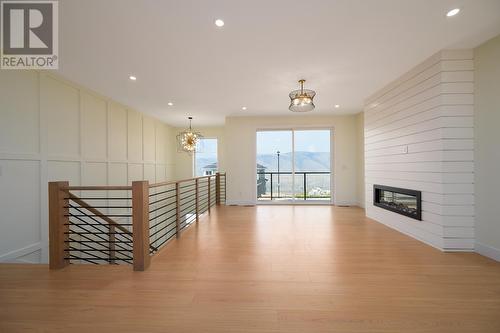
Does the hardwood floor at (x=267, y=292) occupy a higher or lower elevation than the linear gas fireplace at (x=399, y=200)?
lower

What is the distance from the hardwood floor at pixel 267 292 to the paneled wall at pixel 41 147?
939 millimetres

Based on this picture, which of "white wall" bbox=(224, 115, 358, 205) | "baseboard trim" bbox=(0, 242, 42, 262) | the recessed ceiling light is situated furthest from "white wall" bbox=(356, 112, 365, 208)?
"baseboard trim" bbox=(0, 242, 42, 262)

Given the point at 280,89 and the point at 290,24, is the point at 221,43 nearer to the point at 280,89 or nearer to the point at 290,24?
the point at 290,24

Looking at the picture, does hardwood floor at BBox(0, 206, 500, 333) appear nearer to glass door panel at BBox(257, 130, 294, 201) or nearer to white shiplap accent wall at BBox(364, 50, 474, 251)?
white shiplap accent wall at BBox(364, 50, 474, 251)

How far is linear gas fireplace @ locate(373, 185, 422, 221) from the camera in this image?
129 inches

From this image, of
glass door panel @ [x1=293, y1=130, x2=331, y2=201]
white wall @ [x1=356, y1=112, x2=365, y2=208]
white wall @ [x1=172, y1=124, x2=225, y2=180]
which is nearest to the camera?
white wall @ [x1=356, y1=112, x2=365, y2=208]


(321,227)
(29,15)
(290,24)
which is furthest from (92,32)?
(321,227)

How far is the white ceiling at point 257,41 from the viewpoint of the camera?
2.07 metres

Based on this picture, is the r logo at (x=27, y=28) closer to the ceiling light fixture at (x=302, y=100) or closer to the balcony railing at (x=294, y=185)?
the ceiling light fixture at (x=302, y=100)

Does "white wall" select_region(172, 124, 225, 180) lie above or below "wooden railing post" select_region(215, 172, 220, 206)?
above

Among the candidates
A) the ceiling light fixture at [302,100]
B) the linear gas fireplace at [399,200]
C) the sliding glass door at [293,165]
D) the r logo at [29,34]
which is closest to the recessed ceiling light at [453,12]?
the ceiling light fixture at [302,100]

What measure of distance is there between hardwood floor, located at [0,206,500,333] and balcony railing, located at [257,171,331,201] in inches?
142

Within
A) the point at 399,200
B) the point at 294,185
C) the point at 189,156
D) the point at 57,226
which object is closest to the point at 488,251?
the point at 399,200

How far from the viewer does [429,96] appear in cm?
304
